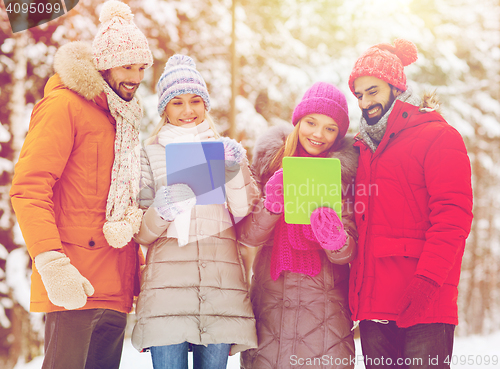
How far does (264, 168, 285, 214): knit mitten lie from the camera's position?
86.7 inches

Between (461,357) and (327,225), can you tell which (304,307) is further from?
(461,357)

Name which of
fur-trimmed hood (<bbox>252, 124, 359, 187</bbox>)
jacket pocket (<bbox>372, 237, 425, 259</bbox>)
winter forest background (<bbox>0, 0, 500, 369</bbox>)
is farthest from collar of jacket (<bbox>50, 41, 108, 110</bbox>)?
winter forest background (<bbox>0, 0, 500, 369</bbox>)

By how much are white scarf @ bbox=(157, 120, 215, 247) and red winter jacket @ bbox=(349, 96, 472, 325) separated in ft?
3.21

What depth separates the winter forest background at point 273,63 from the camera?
4.30m

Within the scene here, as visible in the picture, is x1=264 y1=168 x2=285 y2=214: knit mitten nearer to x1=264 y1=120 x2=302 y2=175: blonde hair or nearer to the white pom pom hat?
x1=264 y1=120 x2=302 y2=175: blonde hair

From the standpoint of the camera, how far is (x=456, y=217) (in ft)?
6.26

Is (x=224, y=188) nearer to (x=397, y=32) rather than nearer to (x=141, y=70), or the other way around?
(x=141, y=70)

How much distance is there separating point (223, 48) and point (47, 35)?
2164 mm

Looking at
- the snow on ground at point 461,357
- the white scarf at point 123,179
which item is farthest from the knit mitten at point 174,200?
the snow on ground at point 461,357

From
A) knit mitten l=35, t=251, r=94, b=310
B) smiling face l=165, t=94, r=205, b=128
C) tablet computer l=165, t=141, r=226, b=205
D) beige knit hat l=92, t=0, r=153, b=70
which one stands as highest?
beige knit hat l=92, t=0, r=153, b=70

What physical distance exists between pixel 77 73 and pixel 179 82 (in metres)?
0.57

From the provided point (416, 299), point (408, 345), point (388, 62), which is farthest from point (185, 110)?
point (408, 345)

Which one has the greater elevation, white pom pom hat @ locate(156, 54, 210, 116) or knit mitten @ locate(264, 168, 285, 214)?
white pom pom hat @ locate(156, 54, 210, 116)

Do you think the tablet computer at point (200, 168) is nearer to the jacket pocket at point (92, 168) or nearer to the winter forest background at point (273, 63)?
the jacket pocket at point (92, 168)
